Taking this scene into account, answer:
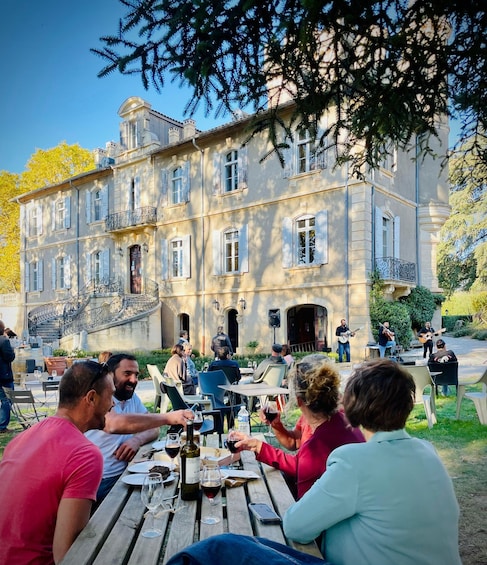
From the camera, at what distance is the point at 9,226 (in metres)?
31.6

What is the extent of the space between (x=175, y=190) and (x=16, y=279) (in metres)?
19.0

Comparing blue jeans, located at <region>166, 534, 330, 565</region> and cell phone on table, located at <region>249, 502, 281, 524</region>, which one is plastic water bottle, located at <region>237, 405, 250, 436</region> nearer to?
cell phone on table, located at <region>249, 502, 281, 524</region>

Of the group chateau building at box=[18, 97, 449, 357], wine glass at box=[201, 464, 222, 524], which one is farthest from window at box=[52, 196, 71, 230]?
wine glass at box=[201, 464, 222, 524]

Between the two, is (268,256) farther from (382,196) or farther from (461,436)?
(461,436)

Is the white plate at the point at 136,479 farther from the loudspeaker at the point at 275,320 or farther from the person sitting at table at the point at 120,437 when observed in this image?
the loudspeaker at the point at 275,320

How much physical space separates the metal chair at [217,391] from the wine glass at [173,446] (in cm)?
433

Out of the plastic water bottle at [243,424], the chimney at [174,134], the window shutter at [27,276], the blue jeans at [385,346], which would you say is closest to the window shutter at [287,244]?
the blue jeans at [385,346]

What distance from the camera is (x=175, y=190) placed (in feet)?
68.7

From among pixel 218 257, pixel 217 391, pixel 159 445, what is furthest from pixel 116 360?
pixel 218 257

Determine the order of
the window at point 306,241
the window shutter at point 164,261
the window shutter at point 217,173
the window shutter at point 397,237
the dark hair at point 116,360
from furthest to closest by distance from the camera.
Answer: the window shutter at point 164,261 < the window shutter at point 217,173 < the window shutter at point 397,237 < the window at point 306,241 < the dark hair at point 116,360

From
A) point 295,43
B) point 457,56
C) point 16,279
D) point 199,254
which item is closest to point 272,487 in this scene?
point 295,43

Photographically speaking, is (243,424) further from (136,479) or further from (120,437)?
(136,479)

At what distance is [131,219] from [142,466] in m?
20.3

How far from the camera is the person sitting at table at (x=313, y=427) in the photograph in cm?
243
